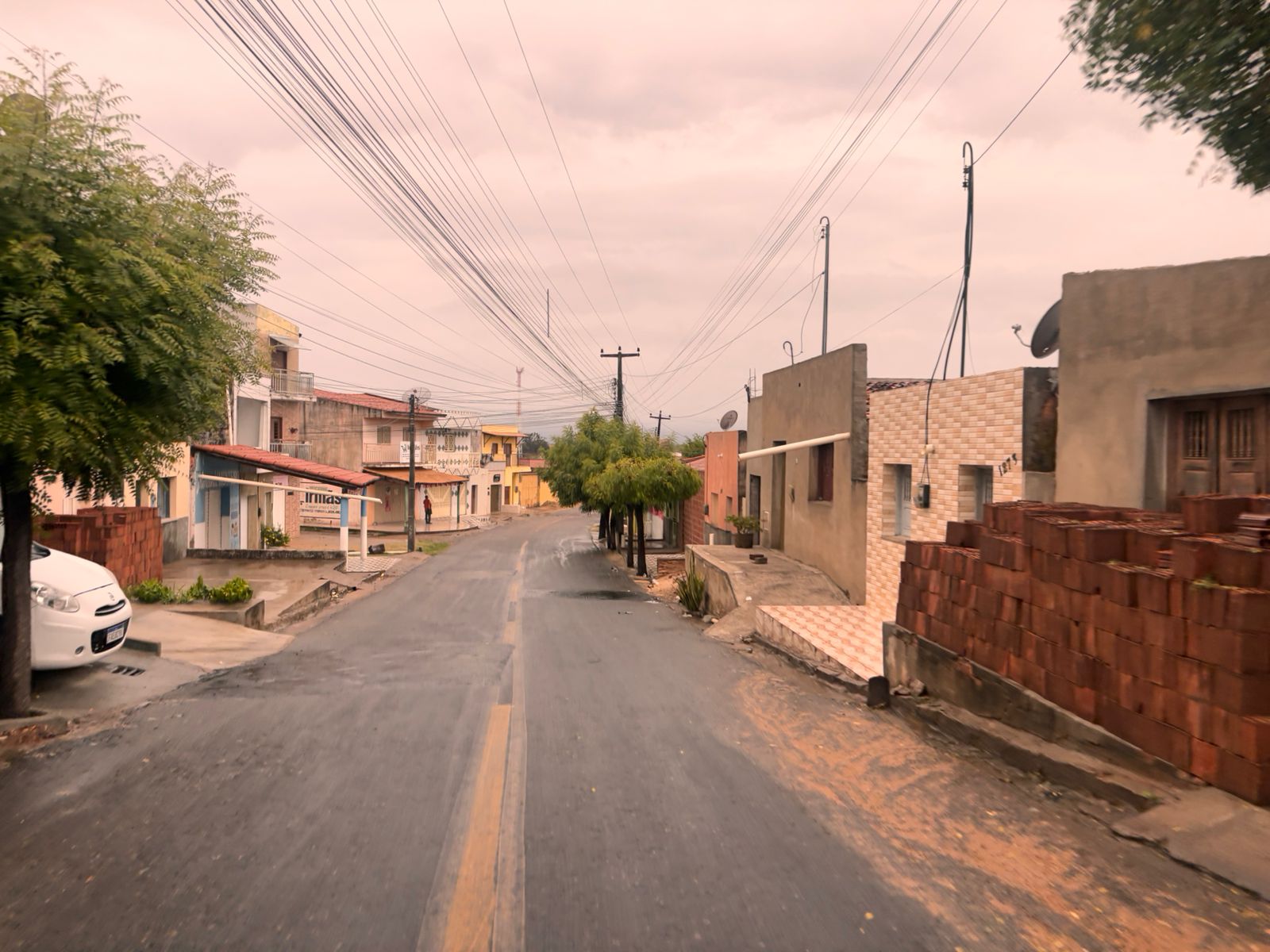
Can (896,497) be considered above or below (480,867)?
above

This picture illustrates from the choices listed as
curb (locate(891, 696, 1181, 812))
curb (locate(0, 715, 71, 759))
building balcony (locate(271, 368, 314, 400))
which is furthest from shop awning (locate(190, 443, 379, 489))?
curb (locate(891, 696, 1181, 812))

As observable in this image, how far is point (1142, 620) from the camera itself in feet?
17.1

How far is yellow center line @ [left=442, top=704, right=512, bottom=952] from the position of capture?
3574mm

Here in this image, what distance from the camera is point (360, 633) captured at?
14.2m

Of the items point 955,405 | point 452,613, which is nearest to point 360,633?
point 452,613

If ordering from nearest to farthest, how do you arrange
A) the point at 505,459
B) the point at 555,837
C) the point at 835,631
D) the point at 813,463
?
the point at 555,837 < the point at 835,631 < the point at 813,463 < the point at 505,459

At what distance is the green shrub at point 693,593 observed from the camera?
20062 millimetres

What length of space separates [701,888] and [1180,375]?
22.8ft

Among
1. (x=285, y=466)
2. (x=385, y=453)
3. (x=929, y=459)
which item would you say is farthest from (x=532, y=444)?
(x=929, y=459)

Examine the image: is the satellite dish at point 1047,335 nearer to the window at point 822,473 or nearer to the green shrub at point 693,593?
the window at point 822,473

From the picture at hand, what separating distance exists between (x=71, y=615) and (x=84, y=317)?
130 inches

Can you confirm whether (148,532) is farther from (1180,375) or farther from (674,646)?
(1180,375)

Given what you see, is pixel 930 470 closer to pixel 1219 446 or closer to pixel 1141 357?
pixel 1141 357

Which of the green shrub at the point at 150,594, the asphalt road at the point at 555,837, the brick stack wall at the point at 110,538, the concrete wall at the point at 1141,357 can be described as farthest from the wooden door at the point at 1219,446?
the brick stack wall at the point at 110,538
